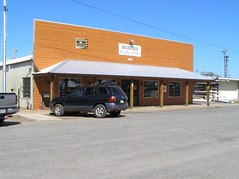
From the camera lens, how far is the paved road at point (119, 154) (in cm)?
652

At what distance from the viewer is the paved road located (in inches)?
257

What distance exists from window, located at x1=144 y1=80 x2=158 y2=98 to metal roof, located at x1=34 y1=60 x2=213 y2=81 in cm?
128

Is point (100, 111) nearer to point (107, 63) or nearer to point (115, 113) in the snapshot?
point (115, 113)

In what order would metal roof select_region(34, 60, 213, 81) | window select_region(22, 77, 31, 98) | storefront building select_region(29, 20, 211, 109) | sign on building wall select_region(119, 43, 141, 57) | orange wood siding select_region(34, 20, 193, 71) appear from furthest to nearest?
sign on building wall select_region(119, 43, 141, 57)
window select_region(22, 77, 31, 98)
orange wood siding select_region(34, 20, 193, 71)
storefront building select_region(29, 20, 211, 109)
metal roof select_region(34, 60, 213, 81)

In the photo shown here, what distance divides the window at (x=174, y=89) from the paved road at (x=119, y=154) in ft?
65.2

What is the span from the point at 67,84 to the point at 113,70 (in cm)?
346

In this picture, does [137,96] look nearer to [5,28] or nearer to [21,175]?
[5,28]

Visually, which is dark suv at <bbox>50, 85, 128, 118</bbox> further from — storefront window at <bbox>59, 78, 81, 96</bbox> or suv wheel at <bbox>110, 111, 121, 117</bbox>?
storefront window at <bbox>59, 78, 81, 96</bbox>

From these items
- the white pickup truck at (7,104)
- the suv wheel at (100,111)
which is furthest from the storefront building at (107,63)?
the white pickup truck at (7,104)

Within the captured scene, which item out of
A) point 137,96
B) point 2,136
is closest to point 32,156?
point 2,136

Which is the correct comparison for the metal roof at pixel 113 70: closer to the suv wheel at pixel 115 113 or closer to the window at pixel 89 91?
the window at pixel 89 91

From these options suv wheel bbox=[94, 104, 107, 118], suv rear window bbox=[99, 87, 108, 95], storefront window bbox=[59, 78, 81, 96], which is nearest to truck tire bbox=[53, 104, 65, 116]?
suv wheel bbox=[94, 104, 107, 118]

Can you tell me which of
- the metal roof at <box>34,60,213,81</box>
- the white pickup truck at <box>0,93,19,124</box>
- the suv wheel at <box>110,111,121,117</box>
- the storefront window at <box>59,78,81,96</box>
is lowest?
the suv wheel at <box>110,111,121,117</box>

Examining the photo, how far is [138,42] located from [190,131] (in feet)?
60.2
